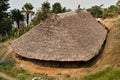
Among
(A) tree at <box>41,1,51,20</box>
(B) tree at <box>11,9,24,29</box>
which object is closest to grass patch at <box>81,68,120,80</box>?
(A) tree at <box>41,1,51,20</box>

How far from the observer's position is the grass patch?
95.0 feet

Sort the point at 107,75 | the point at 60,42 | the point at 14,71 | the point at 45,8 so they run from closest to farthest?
the point at 107,75, the point at 14,71, the point at 60,42, the point at 45,8

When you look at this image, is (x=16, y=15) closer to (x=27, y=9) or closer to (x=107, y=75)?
(x=27, y=9)

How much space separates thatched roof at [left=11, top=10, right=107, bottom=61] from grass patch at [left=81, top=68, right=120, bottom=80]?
2.03 meters

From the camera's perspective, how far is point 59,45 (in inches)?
1293

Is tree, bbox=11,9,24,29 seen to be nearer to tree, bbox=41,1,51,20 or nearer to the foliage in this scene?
the foliage

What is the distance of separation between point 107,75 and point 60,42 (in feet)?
21.5

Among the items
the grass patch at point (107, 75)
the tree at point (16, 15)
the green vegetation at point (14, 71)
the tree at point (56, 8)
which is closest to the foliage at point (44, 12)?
the tree at point (56, 8)

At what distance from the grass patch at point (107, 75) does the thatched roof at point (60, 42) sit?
2030 mm

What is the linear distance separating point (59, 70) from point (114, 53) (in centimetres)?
663

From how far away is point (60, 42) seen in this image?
33219mm

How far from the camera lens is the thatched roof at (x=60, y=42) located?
31859 mm

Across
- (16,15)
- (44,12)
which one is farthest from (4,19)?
(44,12)

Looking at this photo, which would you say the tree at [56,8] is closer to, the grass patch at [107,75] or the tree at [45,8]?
the tree at [45,8]
